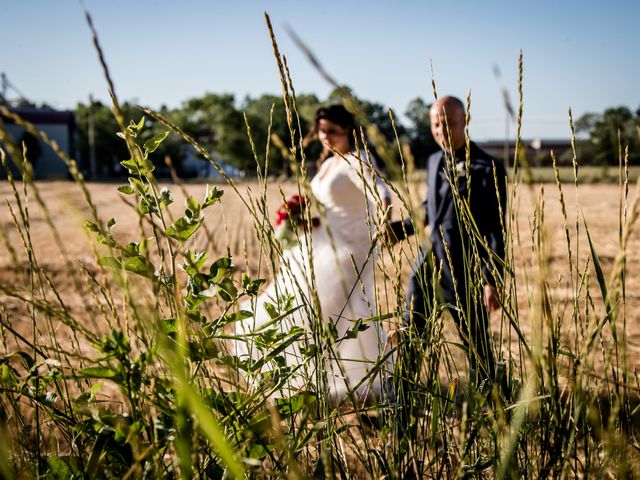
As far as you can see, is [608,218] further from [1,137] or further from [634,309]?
[1,137]

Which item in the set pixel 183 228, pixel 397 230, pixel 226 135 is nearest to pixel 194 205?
pixel 183 228

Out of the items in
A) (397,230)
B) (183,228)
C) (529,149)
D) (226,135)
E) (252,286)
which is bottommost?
(397,230)

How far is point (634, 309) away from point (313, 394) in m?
5.13

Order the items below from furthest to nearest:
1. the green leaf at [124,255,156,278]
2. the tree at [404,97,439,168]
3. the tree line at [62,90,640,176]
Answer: the tree at [404,97,439,168] → the tree line at [62,90,640,176] → the green leaf at [124,255,156,278]

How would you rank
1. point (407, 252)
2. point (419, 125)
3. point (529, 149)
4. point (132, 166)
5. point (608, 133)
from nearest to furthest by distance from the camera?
point (132, 166), point (407, 252), point (608, 133), point (529, 149), point (419, 125)

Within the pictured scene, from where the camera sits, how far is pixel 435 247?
303 cm

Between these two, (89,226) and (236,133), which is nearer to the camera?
(89,226)

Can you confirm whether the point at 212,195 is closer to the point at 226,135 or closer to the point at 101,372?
the point at 101,372

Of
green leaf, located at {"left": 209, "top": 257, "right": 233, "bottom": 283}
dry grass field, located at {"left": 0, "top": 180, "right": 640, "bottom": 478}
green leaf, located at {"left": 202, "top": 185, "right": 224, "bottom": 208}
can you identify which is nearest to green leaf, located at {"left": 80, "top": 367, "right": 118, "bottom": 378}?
dry grass field, located at {"left": 0, "top": 180, "right": 640, "bottom": 478}

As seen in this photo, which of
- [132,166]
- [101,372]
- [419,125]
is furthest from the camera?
[419,125]

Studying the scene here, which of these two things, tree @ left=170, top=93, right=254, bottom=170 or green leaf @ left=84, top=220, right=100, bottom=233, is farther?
tree @ left=170, top=93, right=254, bottom=170

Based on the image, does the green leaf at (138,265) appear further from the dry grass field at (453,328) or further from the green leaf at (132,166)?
the green leaf at (132,166)

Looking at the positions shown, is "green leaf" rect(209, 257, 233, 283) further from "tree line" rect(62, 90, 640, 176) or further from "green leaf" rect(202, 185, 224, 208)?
"tree line" rect(62, 90, 640, 176)

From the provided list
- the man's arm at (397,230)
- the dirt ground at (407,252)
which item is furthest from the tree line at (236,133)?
the man's arm at (397,230)
